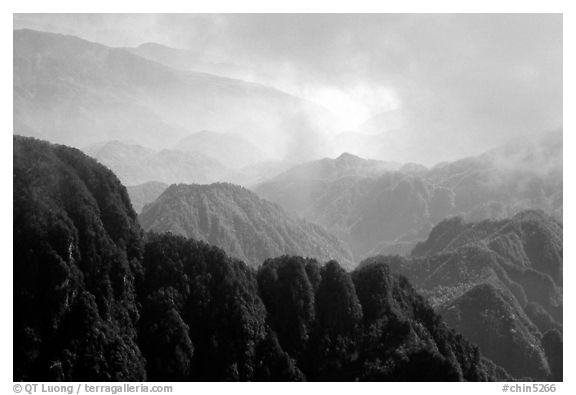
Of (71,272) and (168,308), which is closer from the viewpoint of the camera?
(71,272)

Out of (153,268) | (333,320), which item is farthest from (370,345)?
(153,268)

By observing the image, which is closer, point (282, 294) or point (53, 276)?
point (53, 276)

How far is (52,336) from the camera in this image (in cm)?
10250

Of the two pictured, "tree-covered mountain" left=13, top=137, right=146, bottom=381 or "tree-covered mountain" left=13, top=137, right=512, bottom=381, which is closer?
"tree-covered mountain" left=13, top=137, right=146, bottom=381

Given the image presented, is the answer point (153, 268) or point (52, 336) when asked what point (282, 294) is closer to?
point (153, 268)

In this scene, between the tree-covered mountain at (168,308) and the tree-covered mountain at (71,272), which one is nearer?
the tree-covered mountain at (71,272)

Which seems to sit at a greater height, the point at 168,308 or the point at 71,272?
the point at 71,272

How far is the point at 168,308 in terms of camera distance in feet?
374

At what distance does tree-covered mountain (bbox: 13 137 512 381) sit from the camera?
103 meters

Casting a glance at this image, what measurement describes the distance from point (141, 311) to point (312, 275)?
27.8 meters

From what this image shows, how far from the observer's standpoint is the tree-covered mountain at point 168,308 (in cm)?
10312
